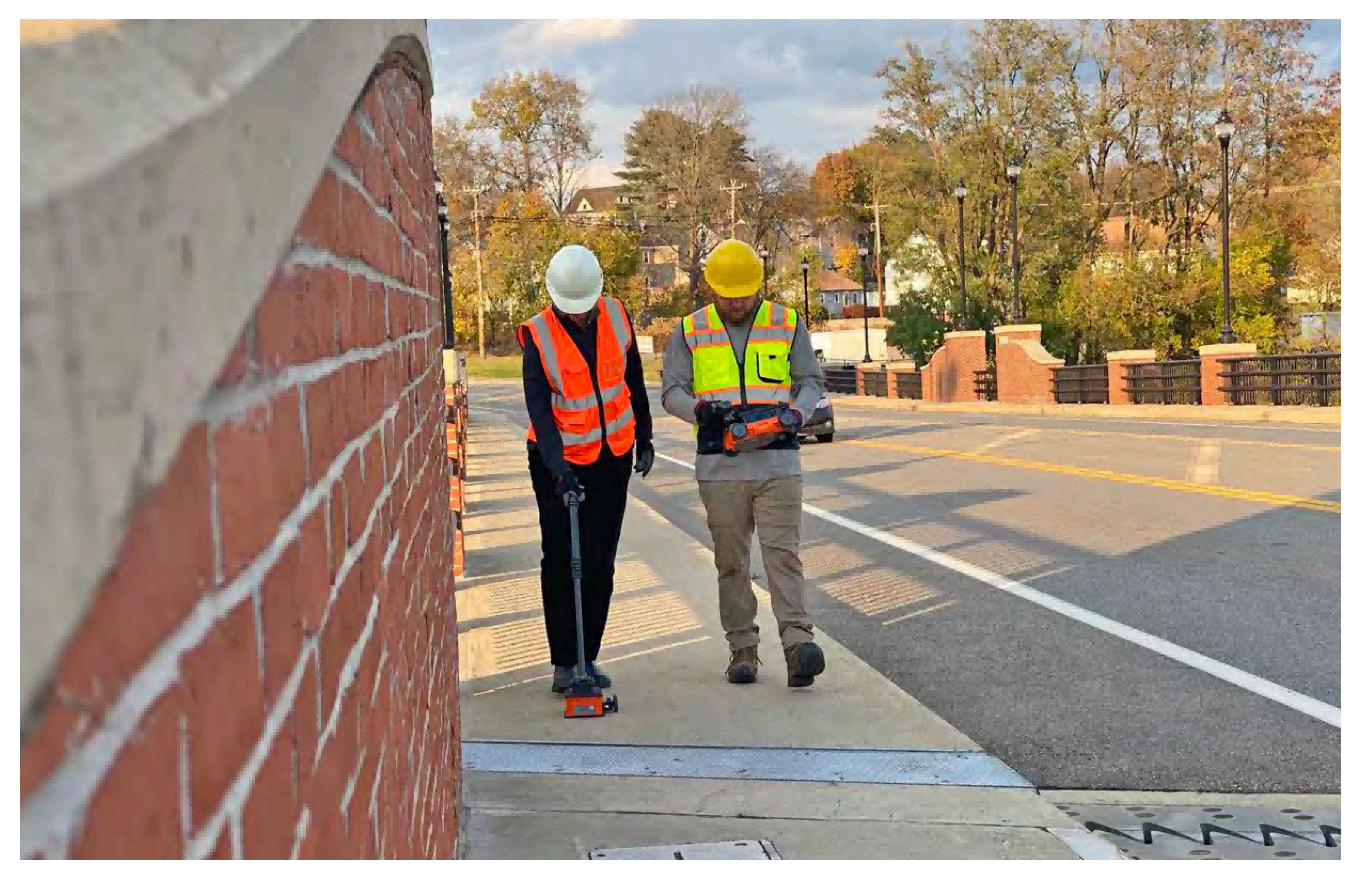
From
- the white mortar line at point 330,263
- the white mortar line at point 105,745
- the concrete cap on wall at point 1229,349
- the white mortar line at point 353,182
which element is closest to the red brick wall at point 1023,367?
the concrete cap on wall at point 1229,349

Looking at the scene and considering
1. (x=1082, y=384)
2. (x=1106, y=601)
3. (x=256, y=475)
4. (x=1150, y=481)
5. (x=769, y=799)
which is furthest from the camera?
(x=1082, y=384)

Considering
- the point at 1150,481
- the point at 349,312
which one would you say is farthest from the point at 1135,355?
the point at 349,312

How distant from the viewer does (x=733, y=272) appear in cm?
681

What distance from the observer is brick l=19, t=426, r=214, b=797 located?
0.67 metres

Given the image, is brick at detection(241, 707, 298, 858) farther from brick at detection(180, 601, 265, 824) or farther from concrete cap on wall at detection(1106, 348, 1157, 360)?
concrete cap on wall at detection(1106, 348, 1157, 360)

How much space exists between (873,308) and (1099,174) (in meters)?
57.9

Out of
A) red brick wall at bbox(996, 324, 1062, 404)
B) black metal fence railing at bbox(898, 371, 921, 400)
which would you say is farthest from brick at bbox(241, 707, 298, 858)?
black metal fence railing at bbox(898, 371, 921, 400)

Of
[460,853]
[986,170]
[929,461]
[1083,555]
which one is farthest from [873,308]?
[460,853]

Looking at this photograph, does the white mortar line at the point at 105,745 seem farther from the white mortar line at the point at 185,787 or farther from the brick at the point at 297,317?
the brick at the point at 297,317

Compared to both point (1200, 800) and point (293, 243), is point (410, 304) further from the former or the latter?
point (1200, 800)

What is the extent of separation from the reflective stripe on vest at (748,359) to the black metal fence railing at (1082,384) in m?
30.5

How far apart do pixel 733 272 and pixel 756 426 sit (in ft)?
2.39

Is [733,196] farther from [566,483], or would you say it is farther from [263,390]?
[263,390]

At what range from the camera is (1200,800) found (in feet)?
17.3
